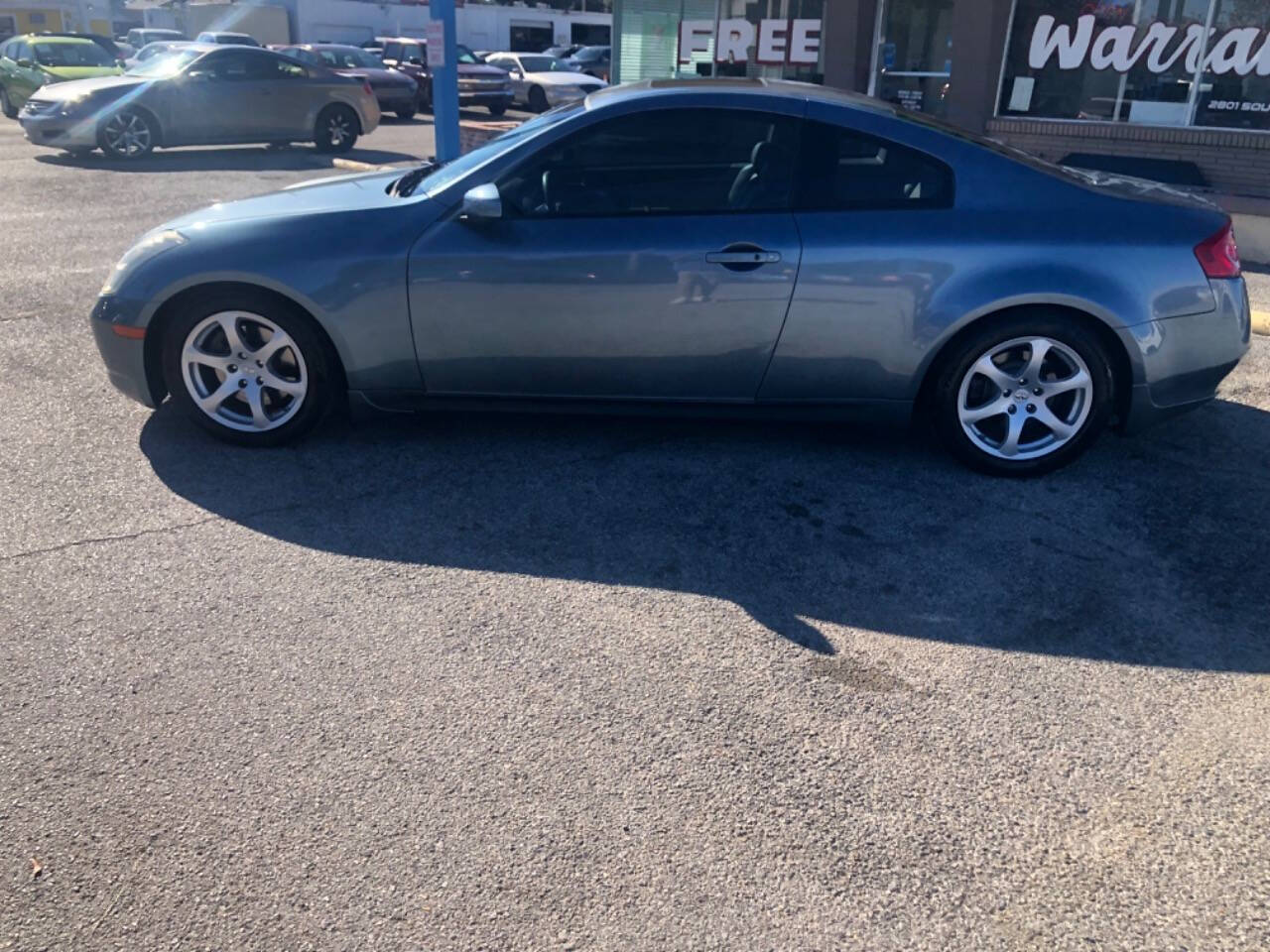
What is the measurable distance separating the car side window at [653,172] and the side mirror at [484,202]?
17 cm

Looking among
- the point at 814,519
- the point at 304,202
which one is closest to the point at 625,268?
the point at 814,519

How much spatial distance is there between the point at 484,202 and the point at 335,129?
14.0 meters

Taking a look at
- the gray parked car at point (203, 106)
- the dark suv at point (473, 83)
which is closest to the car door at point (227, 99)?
the gray parked car at point (203, 106)

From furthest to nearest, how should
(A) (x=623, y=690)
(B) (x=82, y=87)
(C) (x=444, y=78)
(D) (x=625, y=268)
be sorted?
(B) (x=82, y=87)
(C) (x=444, y=78)
(D) (x=625, y=268)
(A) (x=623, y=690)

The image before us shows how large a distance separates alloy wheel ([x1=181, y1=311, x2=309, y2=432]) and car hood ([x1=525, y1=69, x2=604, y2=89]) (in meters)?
21.7

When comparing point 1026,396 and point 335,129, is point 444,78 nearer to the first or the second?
point 335,129

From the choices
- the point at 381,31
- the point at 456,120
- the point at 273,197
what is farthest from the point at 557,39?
the point at 273,197

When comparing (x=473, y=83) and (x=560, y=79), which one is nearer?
(x=473, y=83)

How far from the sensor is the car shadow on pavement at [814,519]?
3.70 metres

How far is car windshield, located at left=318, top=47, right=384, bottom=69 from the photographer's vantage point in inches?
916

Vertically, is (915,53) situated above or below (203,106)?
above

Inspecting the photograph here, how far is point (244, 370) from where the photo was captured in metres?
4.73

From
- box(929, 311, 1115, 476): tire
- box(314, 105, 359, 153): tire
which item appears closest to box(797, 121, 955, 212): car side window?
box(929, 311, 1115, 476): tire

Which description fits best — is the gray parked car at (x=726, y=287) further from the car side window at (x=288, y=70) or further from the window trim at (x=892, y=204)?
the car side window at (x=288, y=70)
